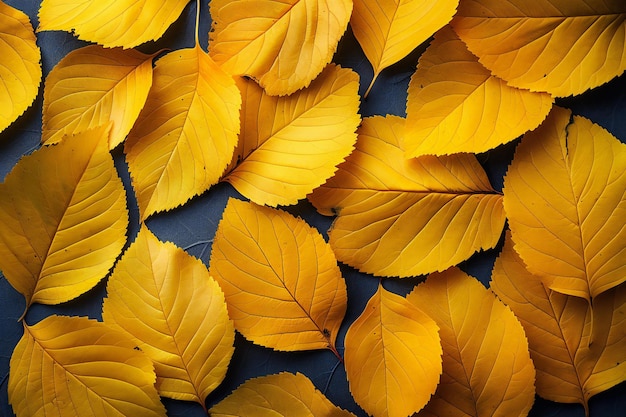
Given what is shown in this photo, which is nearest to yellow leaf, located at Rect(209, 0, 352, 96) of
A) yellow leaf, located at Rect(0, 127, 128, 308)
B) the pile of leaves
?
the pile of leaves

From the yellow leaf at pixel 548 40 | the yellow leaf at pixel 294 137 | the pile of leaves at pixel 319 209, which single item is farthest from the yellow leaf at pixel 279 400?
the yellow leaf at pixel 548 40

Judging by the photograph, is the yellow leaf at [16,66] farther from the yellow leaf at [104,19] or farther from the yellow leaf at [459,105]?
the yellow leaf at [459,105]

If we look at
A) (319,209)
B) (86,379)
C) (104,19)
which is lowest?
(86,379)

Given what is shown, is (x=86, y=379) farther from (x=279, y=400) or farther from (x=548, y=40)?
(x=548, y=40)

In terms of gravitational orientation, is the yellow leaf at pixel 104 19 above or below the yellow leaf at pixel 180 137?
above

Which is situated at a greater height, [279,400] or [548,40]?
[548,40]

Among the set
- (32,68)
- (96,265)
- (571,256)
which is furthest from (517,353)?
(32,68)

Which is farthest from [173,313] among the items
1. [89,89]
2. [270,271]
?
[89,89]
